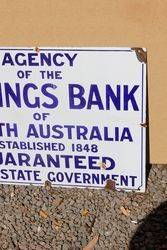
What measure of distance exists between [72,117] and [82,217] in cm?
74

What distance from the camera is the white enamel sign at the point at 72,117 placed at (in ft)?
11.3

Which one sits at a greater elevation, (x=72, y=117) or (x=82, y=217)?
(x=72, y=117)

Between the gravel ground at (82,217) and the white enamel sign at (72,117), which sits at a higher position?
the white enamel sign at (72,117)

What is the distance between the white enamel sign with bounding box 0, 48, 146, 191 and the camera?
3.43 m

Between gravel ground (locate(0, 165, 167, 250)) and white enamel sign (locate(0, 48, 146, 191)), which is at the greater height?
white enamel sign (locate(0, 48, 146, 191))

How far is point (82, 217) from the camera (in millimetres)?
3613

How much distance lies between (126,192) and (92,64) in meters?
1.05

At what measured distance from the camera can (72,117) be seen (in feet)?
11.9

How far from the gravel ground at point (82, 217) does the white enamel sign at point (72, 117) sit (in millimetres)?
91

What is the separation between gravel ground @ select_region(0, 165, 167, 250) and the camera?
3.44m

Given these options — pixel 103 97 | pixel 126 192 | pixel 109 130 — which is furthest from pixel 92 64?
pixel 126 192

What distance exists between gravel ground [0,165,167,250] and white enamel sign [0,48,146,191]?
9 centimetres

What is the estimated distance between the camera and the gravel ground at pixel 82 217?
135 inches

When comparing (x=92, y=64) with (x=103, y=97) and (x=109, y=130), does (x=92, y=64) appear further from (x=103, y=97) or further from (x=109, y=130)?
(x=109, y=130)
